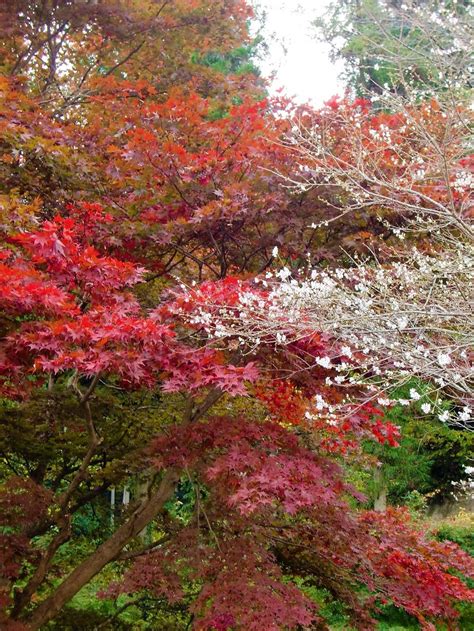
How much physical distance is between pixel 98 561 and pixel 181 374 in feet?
5.81

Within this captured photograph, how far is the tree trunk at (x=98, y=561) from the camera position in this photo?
12.3 feet

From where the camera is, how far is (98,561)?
388 cm

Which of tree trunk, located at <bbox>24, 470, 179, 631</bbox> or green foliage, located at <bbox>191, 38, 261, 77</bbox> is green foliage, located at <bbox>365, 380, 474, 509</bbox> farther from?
green foliage, located at <bbox>191, 38, 261, 77</bbox>

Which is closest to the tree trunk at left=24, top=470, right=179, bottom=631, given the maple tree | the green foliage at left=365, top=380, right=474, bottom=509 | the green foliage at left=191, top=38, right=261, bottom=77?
the maple tree

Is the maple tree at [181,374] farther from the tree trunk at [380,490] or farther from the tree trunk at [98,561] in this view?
the tree trunk at [380,490]

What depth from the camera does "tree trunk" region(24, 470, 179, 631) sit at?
148 inches

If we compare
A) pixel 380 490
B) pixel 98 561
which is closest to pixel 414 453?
pixel 380 490

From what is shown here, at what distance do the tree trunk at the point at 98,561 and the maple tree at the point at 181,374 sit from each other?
0.01 meters

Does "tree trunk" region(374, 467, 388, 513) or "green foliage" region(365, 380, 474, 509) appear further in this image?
"green foliage" region(365, 380, 474, 509)

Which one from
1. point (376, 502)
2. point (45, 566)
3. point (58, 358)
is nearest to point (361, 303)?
point (58, 358)

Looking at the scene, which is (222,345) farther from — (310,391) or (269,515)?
(269,515)

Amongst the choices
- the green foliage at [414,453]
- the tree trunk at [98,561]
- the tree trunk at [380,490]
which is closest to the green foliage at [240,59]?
the green foliage at [414,453]

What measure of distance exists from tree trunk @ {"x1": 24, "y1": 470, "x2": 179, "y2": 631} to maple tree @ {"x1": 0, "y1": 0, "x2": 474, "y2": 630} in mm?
14

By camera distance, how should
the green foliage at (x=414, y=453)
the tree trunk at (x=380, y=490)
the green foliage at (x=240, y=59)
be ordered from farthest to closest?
the green foliage at (x=240, y=59), the green foliage at (x=414, y=453), the tree trunk at (x=380, y=490)
